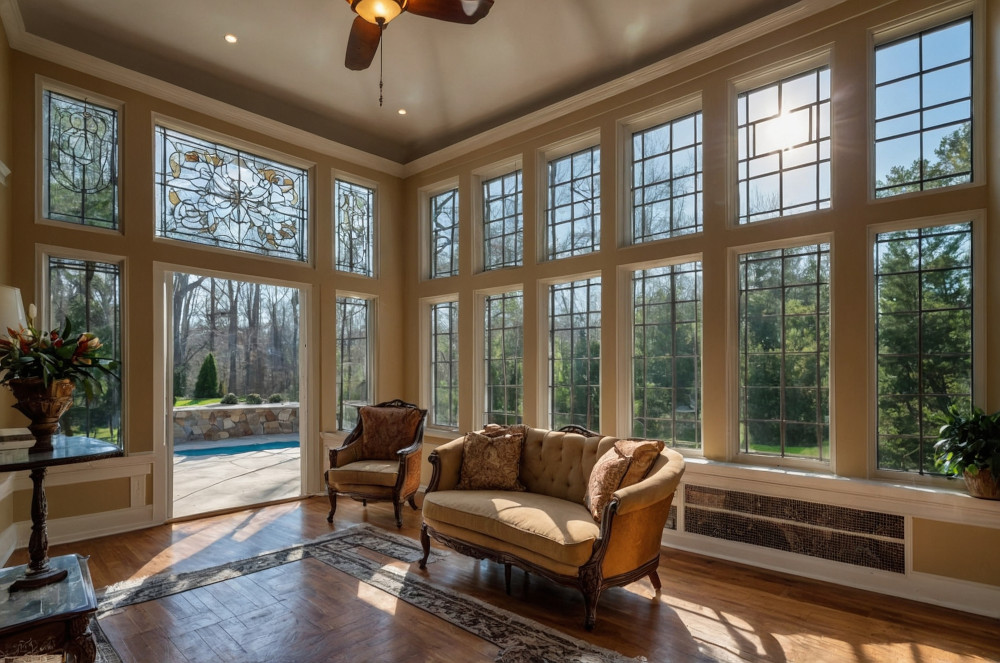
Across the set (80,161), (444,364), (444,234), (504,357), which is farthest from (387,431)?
(80,161)

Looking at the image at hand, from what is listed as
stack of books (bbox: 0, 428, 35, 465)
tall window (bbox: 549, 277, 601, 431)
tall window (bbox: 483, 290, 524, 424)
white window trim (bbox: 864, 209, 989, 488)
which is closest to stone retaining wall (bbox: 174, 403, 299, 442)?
tall window (bbox: 483, 290, 524, 424)

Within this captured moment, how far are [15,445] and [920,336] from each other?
16.4ft

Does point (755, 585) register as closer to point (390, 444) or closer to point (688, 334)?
point (688, 334)

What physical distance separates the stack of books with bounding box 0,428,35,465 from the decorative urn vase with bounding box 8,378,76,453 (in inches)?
2.7

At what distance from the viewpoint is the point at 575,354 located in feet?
17.2

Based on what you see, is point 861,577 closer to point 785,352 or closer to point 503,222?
point 785,352

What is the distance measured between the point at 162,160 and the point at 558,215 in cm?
359

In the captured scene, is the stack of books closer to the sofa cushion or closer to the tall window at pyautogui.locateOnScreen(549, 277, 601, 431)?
the sofa cushion

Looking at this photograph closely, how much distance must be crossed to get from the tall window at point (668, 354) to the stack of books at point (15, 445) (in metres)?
3.97

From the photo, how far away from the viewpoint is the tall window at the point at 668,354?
4453mm

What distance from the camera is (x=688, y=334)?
4488 millimetres

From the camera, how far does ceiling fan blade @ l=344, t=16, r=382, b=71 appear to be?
3127 millimetres

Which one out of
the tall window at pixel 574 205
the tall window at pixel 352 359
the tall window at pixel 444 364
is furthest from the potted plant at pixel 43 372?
the tall window at pixel 444 364

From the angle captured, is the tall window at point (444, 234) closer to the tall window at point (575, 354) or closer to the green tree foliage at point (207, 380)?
the tall window at point (575, 354)
